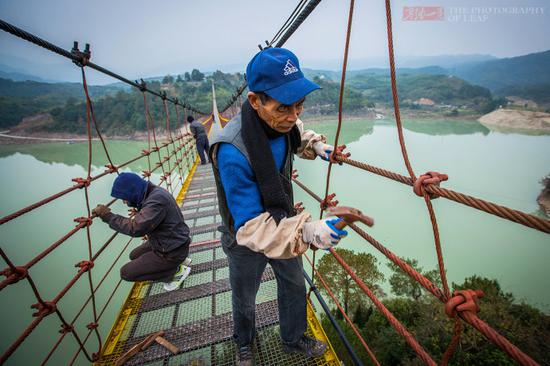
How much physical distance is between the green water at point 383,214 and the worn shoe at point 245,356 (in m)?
5.60

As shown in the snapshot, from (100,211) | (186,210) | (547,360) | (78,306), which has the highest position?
(100,211)

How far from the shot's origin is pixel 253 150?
3.67 feet

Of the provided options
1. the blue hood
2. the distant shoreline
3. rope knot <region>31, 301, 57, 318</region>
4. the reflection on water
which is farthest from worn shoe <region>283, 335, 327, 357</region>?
the reflection on water

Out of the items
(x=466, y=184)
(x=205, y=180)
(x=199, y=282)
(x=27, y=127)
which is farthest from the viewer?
(x=27, y=127)

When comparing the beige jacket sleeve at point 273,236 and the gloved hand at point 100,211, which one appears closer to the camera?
the beige jacket sleeve at point 273,236

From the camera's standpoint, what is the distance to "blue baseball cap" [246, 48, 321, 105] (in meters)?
1.03

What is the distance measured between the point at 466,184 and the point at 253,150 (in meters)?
42.1

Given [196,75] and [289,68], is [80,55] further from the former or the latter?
[196,75]

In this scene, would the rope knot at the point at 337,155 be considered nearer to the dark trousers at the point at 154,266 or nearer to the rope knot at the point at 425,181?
the rope knot at the point at 425,181

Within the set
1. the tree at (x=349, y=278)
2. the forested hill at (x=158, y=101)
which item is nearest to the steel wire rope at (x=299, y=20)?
the tree at (x=349, y=278)

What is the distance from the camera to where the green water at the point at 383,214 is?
14.4m

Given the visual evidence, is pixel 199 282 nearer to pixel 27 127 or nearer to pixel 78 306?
pixel 78 306

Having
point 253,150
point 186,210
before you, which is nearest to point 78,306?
point 186,210

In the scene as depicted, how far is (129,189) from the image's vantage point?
210cm
